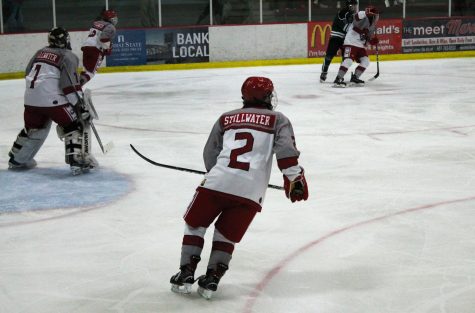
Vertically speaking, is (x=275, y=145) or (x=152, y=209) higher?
(x=275, y=145)

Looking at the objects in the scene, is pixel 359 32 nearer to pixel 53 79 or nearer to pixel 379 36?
→ pixel 379 36

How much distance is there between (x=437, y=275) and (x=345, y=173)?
7.16 feet

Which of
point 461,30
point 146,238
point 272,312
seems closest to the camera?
point 272,312

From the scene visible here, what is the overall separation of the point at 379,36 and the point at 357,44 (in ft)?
11.1

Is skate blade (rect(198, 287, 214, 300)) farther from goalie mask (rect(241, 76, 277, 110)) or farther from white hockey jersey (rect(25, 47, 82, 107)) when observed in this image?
white hockey jersey (rect(25, 47, 82, 107))

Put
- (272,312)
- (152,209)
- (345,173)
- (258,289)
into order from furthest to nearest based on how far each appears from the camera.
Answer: (345,173) < (152,209) < (258,289) < (272,312)

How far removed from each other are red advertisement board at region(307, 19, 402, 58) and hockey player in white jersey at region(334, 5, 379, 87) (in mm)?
2809

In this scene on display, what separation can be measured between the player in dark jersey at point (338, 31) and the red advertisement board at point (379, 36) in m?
2.08

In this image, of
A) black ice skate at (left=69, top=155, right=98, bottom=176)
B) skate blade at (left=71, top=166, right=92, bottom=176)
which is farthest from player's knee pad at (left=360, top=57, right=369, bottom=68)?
skate blade at (left=71, top=166, right=92, bottom=176)

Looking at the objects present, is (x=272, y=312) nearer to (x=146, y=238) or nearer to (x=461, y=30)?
(x=146, y=238)

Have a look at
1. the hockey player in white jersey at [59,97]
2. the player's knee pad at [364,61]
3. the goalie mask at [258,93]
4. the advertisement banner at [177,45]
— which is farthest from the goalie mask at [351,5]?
the goalie mask at [258,93]

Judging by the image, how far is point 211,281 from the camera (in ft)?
10.7

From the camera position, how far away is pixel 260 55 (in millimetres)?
13297

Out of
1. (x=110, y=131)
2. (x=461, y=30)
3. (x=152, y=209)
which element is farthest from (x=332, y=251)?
(x=461, y=30)
